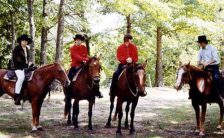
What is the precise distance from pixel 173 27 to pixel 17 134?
19577 mm

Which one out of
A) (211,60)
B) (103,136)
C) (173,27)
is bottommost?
(103,136)

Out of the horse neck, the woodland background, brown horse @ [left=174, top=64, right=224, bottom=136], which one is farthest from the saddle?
the woodland background

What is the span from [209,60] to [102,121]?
417cm

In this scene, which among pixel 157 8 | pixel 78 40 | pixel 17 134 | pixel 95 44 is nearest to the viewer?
pixel 17 134

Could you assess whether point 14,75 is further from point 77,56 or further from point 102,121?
point 102,121

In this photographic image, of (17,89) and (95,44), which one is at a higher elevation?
(95,44)

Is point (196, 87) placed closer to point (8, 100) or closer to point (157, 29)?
point (8, 100)

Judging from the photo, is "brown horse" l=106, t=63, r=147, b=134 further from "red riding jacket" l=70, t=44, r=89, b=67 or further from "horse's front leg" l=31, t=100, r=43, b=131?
"horse's front leg" l=31, t=100, r=43, b=131

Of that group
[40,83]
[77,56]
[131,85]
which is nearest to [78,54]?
[77,56]

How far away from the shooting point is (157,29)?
30.2m

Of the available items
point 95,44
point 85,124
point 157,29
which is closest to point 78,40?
point 85,124

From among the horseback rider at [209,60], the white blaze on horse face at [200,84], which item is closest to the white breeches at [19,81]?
the white blaze on horse face at [200,84]

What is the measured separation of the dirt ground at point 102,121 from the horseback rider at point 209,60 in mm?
1604

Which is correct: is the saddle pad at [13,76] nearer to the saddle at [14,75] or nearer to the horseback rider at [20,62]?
the saddle at [14,75]
